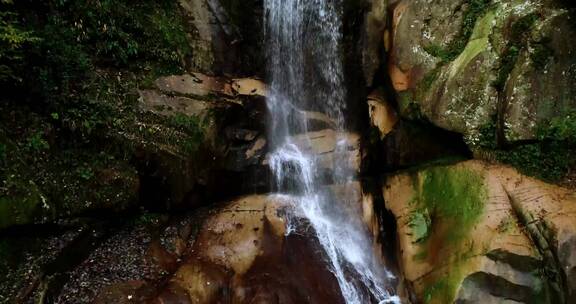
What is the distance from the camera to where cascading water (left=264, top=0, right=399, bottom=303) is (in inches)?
307

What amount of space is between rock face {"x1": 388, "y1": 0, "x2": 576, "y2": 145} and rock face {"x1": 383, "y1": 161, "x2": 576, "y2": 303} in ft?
2.57

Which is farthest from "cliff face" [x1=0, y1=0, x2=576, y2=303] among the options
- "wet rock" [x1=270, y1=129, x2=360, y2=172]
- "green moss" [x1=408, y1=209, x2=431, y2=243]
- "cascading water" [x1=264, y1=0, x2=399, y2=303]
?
"cascading water" [x1=264, y1=0, x2=399, y2=303]

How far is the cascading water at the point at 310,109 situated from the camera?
779 cm

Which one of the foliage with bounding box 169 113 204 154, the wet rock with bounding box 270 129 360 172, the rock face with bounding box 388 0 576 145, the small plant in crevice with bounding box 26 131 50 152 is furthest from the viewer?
the wet rock with bounding box 270 129 360 172

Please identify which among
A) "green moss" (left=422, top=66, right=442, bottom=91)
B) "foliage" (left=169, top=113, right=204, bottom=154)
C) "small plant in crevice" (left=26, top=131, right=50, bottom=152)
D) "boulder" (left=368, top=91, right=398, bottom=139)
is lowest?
"small plant in crevice" (left=26, top=131, right=50, bottom=152)

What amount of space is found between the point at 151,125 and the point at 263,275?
3.07 meters

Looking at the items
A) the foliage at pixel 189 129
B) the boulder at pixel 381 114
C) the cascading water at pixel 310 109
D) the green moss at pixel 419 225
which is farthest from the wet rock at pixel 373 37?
the foliage at pixel 189 129

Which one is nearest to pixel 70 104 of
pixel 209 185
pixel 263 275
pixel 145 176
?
pixel 145 176

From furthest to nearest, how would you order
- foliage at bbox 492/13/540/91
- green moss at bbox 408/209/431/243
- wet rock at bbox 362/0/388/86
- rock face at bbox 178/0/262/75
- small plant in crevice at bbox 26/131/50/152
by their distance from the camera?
rock face at bbox 178/0/262/75 < wet rock at bbox 362/0/388/86 < green moss at bbox 408/209/431/243 < foliage at bbox 492/13/540/91 < small plant in crevice at bbox 26/131/50/152

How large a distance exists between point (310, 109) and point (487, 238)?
464 centimetres

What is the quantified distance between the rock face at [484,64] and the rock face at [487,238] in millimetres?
784

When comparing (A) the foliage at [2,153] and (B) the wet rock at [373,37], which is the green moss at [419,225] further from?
(A) the foliage at [2,153]

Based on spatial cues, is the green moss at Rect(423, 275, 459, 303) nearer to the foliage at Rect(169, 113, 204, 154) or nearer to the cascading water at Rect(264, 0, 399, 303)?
the cascading water at Rect(264, 0, 399, 303)

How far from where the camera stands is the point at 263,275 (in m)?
6.46
